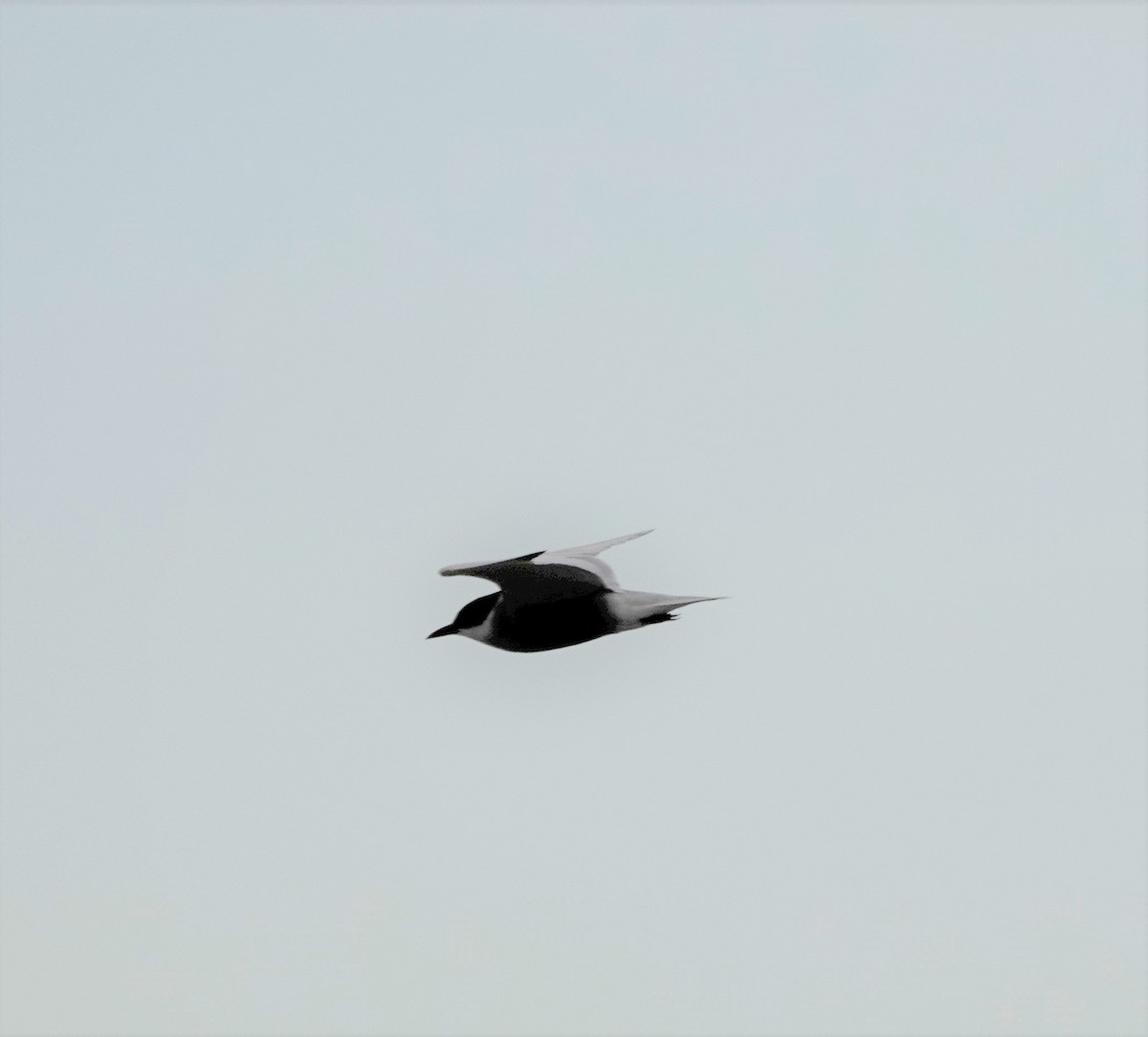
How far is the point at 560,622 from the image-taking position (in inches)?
647

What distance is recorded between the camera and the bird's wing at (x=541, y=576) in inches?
564

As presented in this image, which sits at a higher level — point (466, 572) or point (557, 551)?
point (557, 551)

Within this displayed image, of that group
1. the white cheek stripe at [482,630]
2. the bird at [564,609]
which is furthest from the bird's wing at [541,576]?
the white cheek stripe at [482,630]

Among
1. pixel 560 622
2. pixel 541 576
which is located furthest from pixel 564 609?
pixel 541 576

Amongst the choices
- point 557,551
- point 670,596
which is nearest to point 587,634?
point 670,596

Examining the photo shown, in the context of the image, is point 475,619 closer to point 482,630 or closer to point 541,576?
point 482,630

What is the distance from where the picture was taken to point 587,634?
16.5 m

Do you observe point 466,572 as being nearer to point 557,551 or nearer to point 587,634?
point 587,634

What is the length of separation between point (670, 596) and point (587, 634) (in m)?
0.83

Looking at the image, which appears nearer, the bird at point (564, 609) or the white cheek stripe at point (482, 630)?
the bird at point (564, 609)

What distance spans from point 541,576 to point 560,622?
84 centimetres

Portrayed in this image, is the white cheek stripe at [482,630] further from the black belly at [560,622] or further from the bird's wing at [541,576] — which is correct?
the bird's wing at [541,576]

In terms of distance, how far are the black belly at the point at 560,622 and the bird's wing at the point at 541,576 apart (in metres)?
0.09

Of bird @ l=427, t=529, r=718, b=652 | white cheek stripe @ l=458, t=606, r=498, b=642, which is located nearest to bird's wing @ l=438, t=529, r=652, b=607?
bird @ l=427, t=529, r=718, b=652
